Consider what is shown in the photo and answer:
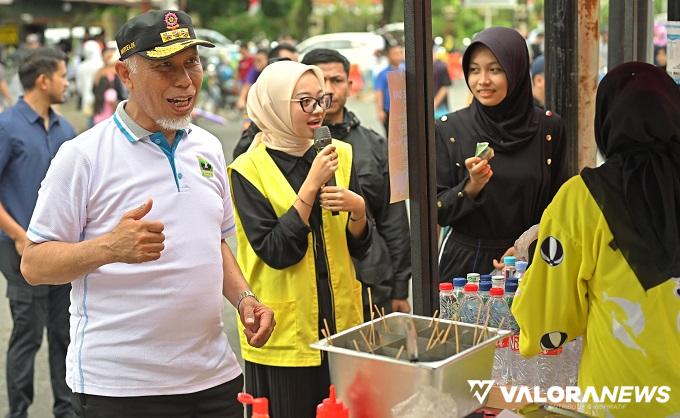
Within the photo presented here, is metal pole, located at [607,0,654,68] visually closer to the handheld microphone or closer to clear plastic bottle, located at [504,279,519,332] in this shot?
the handheld microphone

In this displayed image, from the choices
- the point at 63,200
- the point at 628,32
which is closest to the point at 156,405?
Result: the point at 63,200

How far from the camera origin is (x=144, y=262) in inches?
111

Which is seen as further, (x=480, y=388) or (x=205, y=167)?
(x=205, y=167)

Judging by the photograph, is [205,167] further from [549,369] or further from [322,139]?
[549,369]

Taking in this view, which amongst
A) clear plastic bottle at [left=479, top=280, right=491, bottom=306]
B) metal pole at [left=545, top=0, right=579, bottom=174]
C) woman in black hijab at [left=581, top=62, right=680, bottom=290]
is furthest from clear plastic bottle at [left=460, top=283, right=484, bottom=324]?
metal pole at [left=545, top=0, right=579, bottom=174]

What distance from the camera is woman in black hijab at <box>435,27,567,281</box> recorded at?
4.16m

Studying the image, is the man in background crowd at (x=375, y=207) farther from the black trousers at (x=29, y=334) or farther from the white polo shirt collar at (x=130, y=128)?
the black trousers at (x=29, y=334)

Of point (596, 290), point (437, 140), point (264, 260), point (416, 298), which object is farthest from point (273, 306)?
point (596, 290)

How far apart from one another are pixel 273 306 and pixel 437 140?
102 cm

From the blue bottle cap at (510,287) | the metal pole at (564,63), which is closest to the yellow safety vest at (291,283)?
the blue bottle cap at (510,287)

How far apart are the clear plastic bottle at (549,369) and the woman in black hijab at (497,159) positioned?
0.72 metres

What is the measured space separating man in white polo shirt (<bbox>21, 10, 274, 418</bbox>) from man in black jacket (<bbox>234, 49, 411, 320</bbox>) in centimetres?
138

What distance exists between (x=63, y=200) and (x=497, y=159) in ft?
6.51

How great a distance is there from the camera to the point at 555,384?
11.3 feet
